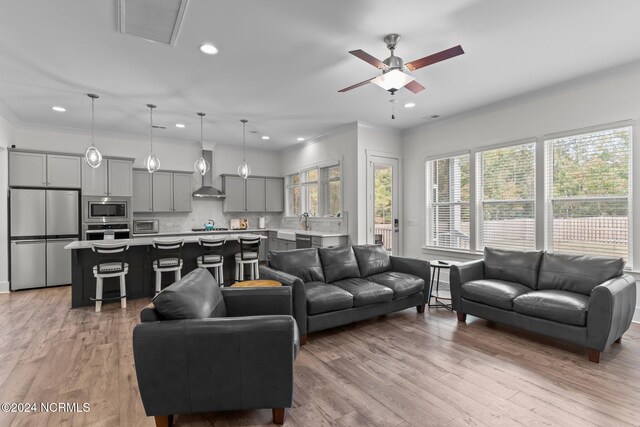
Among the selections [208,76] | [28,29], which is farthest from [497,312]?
[28,29]

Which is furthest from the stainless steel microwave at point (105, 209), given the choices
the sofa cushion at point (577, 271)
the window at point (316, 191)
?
the sofa cushion at point (577, 271)

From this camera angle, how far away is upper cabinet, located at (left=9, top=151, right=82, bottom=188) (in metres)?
5.39

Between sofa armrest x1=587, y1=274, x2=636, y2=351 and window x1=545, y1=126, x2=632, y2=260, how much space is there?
1.32 meters

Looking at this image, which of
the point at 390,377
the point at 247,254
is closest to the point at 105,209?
the point at 247,254

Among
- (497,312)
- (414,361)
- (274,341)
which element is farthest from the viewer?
(497,312)

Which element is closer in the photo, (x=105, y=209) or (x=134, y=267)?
(x=134, y=267)

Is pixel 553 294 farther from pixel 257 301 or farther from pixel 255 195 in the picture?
pixel 255 195

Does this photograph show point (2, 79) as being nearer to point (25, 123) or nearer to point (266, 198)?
point (25, 123)

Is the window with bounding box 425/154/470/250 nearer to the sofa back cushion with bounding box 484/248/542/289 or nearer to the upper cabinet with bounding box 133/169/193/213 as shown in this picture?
the sofa back cushion with bounding box 484/248/542/289

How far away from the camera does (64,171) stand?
Result: 5.77 meters

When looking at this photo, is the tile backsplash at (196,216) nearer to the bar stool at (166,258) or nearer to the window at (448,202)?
the bar stool at (166,258)

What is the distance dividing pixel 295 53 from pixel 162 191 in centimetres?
493

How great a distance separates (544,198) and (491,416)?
3.45 m

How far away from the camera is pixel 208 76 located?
12.8 feet
